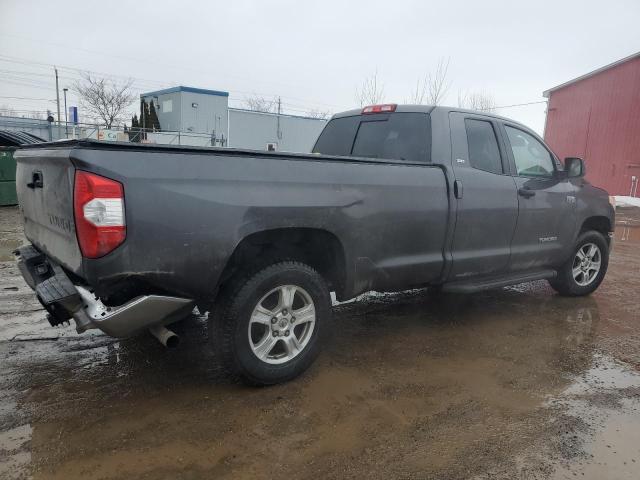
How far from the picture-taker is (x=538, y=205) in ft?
16.0

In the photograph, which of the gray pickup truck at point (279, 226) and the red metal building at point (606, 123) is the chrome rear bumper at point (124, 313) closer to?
the gray pickup truck at point (279, 226)

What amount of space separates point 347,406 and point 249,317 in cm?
86

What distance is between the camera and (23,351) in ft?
12.6

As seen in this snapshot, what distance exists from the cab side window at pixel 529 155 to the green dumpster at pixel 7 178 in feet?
40.4

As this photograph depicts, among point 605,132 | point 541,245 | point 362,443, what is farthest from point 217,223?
point 605,132

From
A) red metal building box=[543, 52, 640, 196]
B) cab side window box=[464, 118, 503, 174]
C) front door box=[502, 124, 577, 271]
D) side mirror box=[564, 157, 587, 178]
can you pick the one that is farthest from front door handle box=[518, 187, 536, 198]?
red metal building box=[543, 52, 640, 196]

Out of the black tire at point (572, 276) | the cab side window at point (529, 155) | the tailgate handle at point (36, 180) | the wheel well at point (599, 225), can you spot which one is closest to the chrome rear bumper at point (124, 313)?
the tailgate handle at point (36, 180)

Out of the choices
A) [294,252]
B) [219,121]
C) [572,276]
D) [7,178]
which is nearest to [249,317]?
[294,252]

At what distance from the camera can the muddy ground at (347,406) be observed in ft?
8.37

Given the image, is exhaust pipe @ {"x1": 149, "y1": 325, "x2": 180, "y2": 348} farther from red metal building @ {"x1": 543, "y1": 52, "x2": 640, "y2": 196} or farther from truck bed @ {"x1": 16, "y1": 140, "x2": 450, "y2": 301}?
red metal building @ {"x1": 543, "y1": 52, "x2": 640, "y2": 196}

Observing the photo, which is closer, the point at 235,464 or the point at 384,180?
the point at 235,464

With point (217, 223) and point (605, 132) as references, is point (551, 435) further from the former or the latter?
point (605, 132)

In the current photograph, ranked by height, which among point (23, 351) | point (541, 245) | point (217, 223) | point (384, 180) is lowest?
point (23, 351)

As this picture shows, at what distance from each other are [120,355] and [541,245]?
414 centimetres
